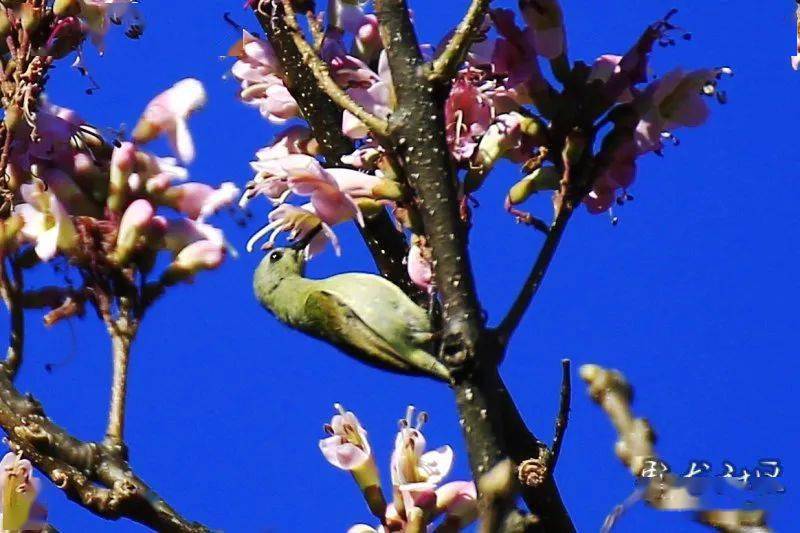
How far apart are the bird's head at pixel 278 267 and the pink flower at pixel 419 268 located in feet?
2.45

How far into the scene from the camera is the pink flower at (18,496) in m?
2.59

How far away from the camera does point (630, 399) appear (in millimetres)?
1981

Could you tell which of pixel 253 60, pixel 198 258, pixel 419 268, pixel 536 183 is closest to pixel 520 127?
pixel 536 183

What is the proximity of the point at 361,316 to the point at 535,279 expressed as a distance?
491 mm

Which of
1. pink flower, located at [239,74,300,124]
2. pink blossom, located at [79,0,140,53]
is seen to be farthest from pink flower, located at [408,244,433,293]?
pink blossom, located at [79,0,140,53]

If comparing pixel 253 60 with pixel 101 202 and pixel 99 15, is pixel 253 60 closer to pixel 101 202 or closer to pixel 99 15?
pixel 99 15

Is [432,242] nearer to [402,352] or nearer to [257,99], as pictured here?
[402,352]

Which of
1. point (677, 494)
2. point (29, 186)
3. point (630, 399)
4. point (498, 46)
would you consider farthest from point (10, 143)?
→ point (677, 494)

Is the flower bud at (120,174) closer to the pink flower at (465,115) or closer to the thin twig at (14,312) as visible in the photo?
the thin twig at (14,312)

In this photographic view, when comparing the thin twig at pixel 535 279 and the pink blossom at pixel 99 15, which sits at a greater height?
the pink blossom at pixel 99 15

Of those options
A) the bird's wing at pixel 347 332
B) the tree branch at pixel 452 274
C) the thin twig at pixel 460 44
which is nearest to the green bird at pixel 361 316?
the bird's wing at pixel 347 332

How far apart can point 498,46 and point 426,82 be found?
54 centimetres

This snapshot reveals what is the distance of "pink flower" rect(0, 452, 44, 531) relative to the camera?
2.59 m

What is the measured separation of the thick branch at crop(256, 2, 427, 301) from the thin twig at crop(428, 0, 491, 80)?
0.82 m
